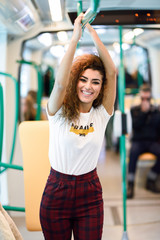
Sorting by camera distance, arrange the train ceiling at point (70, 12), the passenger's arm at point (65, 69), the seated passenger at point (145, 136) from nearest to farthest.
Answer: the passenger's arm at point (65, 69), the train ceiling at point (70, 12), the seated passenger at point (145, 136)

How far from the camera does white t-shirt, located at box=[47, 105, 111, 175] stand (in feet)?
4.46

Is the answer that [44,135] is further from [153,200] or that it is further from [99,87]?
[153,200]

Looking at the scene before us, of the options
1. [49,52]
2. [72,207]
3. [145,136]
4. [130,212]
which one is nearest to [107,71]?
[72,207]

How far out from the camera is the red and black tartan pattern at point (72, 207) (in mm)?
1351

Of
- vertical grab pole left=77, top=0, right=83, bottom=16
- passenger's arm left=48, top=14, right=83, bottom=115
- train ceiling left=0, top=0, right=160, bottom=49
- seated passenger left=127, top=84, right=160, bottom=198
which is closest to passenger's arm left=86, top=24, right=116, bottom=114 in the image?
passenger's arm left=48, top=14, right=83, bottom=115

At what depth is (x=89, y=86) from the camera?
4.55ft

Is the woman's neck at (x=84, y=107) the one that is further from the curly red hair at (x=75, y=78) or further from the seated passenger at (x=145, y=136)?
the seated passenger at (x=145, y=136)

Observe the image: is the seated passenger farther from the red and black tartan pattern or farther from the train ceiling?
the red and black tartan pattern

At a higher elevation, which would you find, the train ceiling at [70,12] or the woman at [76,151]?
the train ceiling at [70,12]

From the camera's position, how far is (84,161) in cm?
138

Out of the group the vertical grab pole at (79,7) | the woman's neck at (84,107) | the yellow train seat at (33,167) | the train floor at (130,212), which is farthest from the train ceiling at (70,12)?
the train floor at (130,212)

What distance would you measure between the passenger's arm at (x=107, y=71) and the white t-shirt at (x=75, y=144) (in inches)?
5.4

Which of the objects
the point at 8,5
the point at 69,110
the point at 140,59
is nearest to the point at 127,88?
the point at 140,59

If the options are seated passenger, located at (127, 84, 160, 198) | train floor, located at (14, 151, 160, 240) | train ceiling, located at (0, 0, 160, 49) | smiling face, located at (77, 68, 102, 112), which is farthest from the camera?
seated passenger, located at (127, 84, 160, 198)
